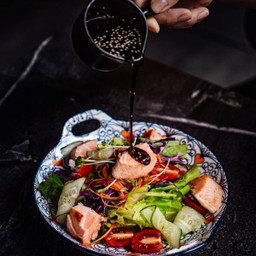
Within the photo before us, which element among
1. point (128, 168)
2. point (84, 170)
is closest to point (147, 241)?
point (128, 168)

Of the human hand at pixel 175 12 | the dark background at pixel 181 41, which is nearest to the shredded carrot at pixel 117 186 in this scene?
the human hand at pixel 175 12

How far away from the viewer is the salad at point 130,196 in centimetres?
178

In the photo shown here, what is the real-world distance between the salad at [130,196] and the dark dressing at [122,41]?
13mm

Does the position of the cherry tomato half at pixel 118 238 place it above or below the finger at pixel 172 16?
below

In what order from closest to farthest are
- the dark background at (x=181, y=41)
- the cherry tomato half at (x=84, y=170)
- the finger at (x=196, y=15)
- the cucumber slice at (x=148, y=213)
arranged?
the cucumber slice at (x=148, y=213), the cherry tomato half at (x=84, y=170), the finger at (x=196, y=15), the dark background at (x=181, y=41)

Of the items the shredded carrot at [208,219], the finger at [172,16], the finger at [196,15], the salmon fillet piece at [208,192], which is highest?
the finger at [172,16]

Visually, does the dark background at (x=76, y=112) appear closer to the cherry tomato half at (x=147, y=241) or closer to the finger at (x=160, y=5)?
the cherry tomato half at (x=147, y=241)

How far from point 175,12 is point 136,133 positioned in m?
0.63

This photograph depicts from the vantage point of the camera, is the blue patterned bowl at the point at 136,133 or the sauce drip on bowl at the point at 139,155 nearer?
the blue patterned bowl at the point at 136,133

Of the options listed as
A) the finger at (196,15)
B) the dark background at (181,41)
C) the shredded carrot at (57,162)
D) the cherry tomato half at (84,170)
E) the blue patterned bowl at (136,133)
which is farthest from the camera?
the dark background at (181,41)

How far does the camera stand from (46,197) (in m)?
1.99

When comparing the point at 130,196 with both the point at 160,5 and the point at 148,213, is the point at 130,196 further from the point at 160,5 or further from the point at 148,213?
the point at 160,5

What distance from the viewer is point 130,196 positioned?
74.4 inches

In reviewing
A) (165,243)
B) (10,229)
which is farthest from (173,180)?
(10,229)
